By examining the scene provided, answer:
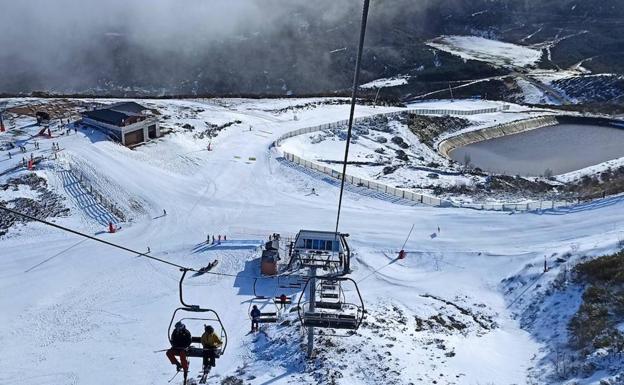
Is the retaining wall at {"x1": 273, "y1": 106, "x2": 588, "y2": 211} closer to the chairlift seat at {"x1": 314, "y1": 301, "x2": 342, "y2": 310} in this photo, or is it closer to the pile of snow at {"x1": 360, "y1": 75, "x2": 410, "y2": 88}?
the chairlift seat at {"x1": 314, "y1": 301, "x2": 342, "y2": 310}

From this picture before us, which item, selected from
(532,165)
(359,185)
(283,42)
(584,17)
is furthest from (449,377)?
(584,17)

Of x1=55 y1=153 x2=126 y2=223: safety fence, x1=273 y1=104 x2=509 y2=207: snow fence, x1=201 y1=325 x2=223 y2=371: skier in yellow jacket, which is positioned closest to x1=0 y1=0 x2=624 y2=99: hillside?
x1=273 y1=104 x2=509 y2=207: snow fence

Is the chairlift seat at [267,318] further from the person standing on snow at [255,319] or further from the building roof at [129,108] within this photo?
the building roof at [129,108]

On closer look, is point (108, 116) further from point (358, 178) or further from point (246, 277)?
point (246, 277)

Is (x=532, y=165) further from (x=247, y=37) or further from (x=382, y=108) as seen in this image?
(x=247, y=37)

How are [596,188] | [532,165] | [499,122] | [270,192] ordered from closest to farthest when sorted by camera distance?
[270,192] → [596,188] → [532,165] → [499,122]

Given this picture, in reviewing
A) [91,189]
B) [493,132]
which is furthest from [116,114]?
[493,132]
